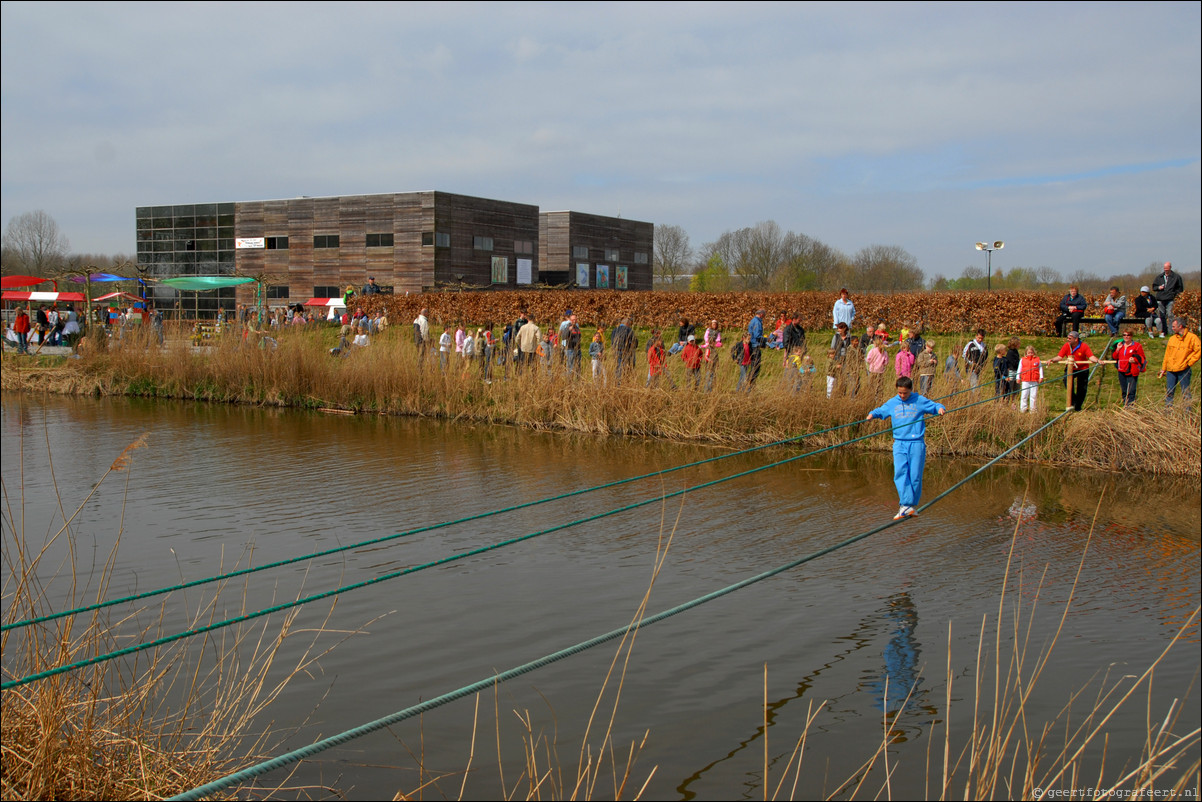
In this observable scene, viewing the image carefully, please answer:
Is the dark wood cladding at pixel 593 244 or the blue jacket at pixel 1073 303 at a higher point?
the dark wood cladding at pixel 593 244

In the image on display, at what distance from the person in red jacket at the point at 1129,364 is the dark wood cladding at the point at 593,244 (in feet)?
131

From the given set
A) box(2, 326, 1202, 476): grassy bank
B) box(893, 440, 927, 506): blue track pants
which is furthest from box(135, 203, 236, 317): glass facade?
box(893, 440, 927, 506): blue track pants

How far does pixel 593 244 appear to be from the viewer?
191 ft

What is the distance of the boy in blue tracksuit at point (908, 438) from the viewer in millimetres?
9344

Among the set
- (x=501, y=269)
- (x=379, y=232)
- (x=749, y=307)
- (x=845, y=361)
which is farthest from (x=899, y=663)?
(x=501, y=269)

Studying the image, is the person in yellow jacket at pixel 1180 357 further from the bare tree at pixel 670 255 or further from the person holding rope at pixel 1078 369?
the bare tree at pixel 670 255

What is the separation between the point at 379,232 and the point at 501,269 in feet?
21.3

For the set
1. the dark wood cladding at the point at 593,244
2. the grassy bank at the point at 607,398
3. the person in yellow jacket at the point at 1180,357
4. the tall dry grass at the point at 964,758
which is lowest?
the tall dry grass at the point at 964,758

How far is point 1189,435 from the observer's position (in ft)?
45.7

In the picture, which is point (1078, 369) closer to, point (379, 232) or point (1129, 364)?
point (1129, 364)

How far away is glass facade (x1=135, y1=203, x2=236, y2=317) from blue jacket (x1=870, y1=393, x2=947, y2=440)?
1751 inches

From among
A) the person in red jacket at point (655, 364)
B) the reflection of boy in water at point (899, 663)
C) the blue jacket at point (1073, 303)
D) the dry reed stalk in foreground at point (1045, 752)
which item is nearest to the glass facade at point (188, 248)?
the person in red jacket at point (655, 364)

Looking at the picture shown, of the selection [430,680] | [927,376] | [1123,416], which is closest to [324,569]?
[430,680]

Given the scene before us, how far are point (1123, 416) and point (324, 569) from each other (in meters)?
11.9
